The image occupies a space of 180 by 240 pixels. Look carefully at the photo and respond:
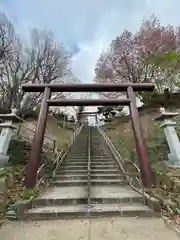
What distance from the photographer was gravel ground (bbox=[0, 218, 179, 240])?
339 centimetres

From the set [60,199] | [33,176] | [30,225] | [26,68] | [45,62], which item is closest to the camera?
[30,225]

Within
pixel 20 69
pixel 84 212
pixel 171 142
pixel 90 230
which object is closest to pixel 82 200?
pixel 84 212

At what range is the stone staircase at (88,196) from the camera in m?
4.28

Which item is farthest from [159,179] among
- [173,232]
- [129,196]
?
[173,232]

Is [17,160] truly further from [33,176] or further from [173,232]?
[173,232]

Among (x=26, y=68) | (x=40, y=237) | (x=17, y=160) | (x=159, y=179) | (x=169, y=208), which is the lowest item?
(x=40, y=237)

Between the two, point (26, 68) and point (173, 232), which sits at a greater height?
point (26, 68)

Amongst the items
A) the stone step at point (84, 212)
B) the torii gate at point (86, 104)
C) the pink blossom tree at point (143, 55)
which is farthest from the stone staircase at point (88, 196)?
the pink blossom tree at point (143, 55)

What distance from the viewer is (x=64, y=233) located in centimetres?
353

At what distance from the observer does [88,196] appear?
494 cm

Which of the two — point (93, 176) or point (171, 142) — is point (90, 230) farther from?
point (171, 142)

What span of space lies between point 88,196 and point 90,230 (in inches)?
51.6

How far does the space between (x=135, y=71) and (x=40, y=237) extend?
17.8m

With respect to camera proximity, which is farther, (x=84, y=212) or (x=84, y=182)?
(x=84, y=182)
